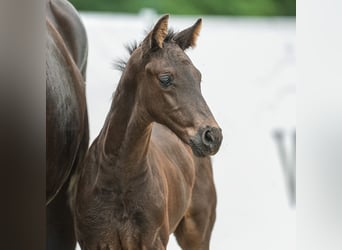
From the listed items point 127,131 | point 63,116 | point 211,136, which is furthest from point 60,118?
point 211,136

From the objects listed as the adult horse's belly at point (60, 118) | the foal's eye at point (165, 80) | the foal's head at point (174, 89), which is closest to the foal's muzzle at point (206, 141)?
the foal's head at point (174, 89)

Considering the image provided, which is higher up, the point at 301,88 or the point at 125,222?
the point at 301,88

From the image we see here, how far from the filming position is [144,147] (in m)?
2.67

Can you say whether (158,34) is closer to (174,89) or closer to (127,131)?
(174,89)

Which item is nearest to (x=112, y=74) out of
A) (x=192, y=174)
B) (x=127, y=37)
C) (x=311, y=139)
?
(x=127, y=37)

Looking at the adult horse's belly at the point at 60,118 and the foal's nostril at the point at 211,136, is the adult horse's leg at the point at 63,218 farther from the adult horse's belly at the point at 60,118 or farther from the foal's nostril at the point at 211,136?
the foal's nostril at the point at 211,136

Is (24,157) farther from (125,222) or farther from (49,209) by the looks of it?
(125,222)

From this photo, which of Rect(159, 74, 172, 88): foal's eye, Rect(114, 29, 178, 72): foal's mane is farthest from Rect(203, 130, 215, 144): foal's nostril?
Rect(114, 29, 178, 72): foal's mane

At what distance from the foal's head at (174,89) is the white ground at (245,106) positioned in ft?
0.38

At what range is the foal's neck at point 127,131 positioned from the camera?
263 centimetres

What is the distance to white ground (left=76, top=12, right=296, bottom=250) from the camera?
8.85 feet

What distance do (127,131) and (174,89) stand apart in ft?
0.61

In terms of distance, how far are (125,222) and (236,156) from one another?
0.31 m

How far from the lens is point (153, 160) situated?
106 inches
